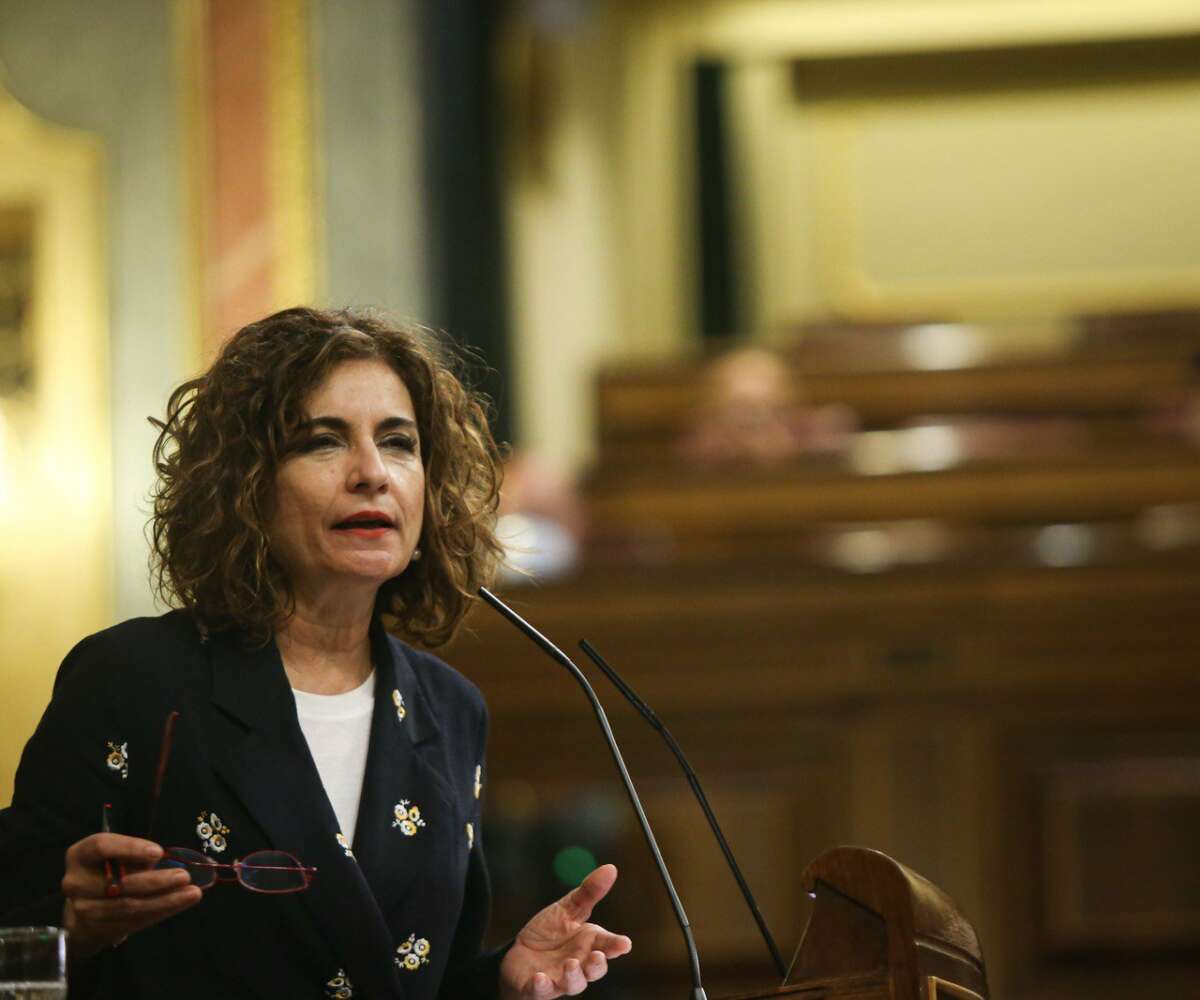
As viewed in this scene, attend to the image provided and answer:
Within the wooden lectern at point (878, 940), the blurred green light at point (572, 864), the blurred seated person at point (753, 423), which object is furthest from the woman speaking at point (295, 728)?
the blurred seated person at point (753, 423)

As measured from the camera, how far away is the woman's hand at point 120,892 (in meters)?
1.10

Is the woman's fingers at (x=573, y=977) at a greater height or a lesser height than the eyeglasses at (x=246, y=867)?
lesser

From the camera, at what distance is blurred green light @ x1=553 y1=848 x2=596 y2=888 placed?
3.29 m

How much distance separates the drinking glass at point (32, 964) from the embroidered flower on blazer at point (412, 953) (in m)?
0.25

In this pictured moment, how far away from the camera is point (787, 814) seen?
338 cm

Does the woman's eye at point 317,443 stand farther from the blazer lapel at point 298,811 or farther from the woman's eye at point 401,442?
the blazer lapel at point 298,811

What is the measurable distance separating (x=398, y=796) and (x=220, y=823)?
5.1 inches

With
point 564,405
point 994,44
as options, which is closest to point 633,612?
point 564,405

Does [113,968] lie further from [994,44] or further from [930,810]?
[994,44]

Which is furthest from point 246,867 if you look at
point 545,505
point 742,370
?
point 742,370

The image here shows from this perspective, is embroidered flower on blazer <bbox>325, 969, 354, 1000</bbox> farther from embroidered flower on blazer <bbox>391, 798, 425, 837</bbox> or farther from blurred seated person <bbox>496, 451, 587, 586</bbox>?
blurred seated person <bbox>496, 451, 587, 586</bbox>

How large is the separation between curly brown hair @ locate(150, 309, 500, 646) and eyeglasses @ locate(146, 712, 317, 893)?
0.45 ft

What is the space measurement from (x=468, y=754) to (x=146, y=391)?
358 centimetres

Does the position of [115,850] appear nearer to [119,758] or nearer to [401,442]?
[119,758]
